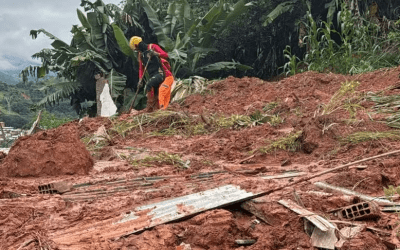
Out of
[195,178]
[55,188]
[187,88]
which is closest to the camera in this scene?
[55,188]

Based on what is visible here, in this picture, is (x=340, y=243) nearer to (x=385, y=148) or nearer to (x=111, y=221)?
(x=111, y=221)

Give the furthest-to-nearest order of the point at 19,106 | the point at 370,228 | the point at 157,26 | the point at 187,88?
1. the point at 19,106
2. the point at 157,26
3. the point at 187,88
4. the point at 370,228

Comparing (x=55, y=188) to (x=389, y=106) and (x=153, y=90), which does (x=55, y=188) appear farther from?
(x=153, y=90)

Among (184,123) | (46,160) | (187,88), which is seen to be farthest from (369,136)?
(187,88)

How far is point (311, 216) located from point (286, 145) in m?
2.41

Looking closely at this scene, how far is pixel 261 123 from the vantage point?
617 cm

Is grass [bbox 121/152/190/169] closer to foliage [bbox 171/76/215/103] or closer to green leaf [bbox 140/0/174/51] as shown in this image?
foliage [bbox 171/76/215/103]

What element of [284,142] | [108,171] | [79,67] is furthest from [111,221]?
[79,67]

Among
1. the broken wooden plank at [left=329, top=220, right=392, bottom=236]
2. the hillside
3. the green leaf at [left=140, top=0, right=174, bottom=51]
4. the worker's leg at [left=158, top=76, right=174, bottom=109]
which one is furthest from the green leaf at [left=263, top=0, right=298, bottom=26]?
the broken wooden plank at [left=329, top=220, right=392, bottom=236]

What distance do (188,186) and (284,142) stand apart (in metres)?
1.67

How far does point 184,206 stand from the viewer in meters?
2.55

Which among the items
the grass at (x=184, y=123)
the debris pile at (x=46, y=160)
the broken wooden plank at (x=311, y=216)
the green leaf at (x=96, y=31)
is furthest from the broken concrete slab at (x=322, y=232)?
the green leaf at (x=96, y=31)

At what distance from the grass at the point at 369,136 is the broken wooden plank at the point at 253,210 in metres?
1.83

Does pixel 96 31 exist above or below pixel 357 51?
above
